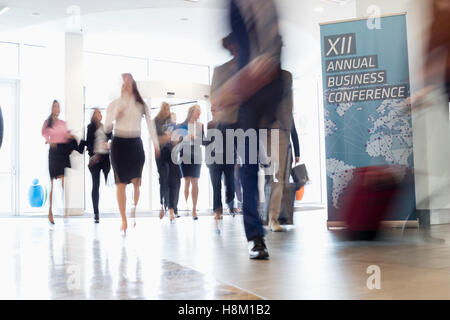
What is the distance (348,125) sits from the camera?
459 centimetres

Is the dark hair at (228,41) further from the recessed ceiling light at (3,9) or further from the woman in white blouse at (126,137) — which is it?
the recessed ceiling light at (3,9)

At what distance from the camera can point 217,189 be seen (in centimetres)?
495

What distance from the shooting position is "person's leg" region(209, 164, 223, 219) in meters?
4.67

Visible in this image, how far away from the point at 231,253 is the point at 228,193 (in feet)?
9.29

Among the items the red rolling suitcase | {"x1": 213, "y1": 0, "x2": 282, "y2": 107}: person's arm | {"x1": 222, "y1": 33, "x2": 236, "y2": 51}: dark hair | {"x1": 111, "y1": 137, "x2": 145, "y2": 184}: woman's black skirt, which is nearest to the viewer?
{"x1": 213, "y1": 0, "x2": 282, "y2": 107}: person's arm

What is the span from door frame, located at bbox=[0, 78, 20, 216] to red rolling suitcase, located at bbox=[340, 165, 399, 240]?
8.15 m

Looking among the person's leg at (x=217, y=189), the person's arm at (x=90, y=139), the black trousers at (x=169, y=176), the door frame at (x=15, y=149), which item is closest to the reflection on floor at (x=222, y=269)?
the person's leg at (x=217, y=189)

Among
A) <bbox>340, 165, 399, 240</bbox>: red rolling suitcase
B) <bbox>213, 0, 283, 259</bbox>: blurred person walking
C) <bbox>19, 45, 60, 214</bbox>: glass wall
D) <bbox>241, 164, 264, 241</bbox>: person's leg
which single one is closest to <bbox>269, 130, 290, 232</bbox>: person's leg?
<bbox>340, 165, 399, 240</bbox>: red rolling suitcase

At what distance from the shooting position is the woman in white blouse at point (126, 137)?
4430 millimetres

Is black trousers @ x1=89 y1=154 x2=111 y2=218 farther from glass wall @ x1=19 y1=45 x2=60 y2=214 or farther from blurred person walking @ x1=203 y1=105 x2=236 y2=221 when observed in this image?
glass wall @ x1=19 y1=45 x2=60 y2=214

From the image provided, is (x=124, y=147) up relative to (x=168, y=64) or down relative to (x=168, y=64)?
down

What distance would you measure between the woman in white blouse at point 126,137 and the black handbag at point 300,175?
157 centimetres
